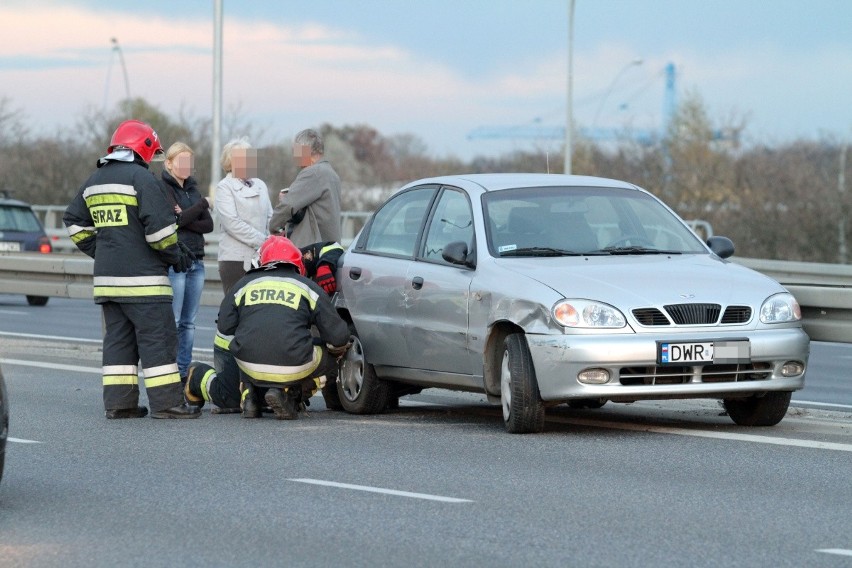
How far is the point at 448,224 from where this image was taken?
10.8 m

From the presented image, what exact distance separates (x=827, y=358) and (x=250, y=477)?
1121cm

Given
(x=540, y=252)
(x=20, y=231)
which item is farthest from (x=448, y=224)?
(x=20, y=231)

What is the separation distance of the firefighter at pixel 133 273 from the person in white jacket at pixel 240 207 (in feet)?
5.77

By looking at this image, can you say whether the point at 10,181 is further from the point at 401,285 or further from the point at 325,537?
the point at 325,537

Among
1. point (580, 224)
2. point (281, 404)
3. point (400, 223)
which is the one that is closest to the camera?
point (580, 224)

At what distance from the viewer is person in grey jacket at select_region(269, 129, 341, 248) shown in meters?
12.5

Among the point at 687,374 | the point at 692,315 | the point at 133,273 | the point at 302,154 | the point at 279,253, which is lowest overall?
the point at 687,374

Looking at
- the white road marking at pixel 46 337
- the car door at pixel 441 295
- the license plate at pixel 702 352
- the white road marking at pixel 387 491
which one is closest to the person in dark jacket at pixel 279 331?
the car door at pixel 441 295

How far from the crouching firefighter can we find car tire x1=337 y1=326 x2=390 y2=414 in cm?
33

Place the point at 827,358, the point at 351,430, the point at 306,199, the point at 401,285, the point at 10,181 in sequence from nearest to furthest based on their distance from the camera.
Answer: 1. the point at 351,430
2. the point at 401,285
3. the point at 306,199
4. the point at 827,358
5. the point at 10,181

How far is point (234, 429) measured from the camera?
10195mm

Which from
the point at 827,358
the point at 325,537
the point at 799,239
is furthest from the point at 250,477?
the point at 799,239

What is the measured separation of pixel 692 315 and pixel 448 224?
205 centimetres

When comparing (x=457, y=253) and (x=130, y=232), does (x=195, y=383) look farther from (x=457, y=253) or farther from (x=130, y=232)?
(x=457, y=253)
